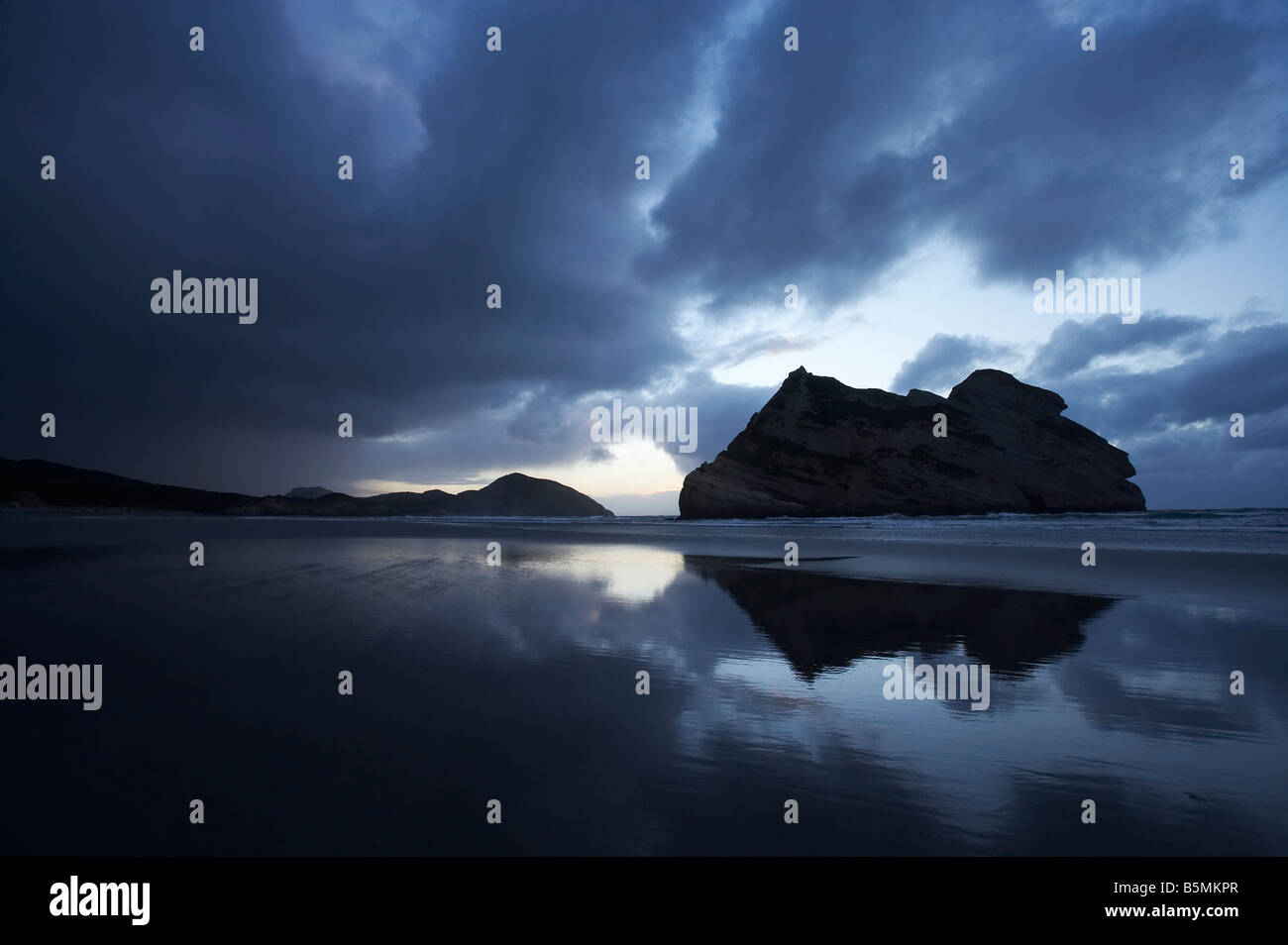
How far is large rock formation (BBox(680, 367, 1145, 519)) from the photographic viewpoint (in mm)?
90312

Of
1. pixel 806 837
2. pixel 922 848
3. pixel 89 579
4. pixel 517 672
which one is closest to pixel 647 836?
pixel 806 837

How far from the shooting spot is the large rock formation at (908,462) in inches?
3556

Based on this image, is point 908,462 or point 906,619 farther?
point 908,462

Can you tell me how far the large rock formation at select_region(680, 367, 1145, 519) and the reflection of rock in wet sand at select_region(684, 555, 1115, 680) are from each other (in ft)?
242

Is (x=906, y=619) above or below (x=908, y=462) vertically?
below

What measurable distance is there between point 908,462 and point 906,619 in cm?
9030

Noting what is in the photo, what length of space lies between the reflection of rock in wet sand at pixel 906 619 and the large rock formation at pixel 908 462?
73653 millimetres

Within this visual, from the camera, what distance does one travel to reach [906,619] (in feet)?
38.7

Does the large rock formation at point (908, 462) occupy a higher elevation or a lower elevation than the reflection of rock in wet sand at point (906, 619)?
higher

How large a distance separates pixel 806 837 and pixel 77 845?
16.1 feet
